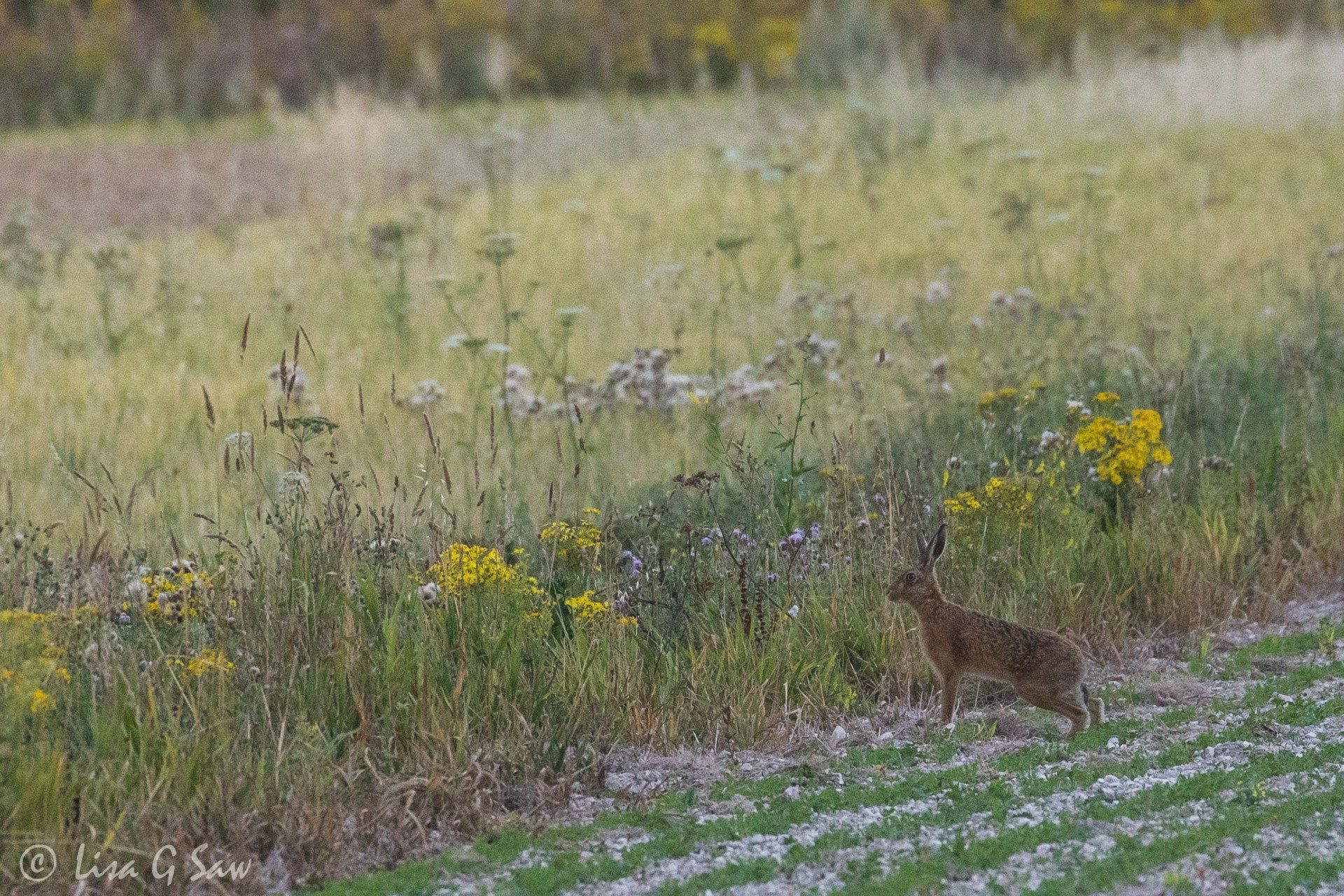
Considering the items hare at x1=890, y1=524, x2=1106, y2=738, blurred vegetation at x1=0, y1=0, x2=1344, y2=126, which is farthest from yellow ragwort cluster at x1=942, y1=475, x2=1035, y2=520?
blurred vegetation at x1=0, y1=0, x2=1344, y2=126

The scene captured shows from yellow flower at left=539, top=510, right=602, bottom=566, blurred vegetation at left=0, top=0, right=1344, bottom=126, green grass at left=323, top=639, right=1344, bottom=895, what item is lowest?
green grass at left=323, top=639, right=1344, bottom=895

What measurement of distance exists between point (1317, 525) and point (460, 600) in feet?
13.2

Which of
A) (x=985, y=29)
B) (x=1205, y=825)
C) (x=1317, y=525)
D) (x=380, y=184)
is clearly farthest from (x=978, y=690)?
(x=985, y=29)

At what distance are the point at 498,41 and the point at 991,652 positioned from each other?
1027 inches

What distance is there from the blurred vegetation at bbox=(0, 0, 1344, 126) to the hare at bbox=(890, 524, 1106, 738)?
2548cm

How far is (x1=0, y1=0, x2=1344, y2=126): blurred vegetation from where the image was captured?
31.4 meters

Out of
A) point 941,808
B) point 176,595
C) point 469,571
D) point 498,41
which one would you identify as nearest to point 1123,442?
point 941,808

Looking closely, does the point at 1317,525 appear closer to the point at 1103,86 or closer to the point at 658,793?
the point at 658,793

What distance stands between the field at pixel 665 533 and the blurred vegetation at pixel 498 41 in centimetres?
1757

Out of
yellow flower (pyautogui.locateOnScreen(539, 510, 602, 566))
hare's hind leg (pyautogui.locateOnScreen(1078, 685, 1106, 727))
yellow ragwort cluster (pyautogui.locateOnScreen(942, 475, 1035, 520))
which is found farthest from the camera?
yellow ragwort cluster (pyautogui.locateOnScreen(942, 475, 1035, 520))

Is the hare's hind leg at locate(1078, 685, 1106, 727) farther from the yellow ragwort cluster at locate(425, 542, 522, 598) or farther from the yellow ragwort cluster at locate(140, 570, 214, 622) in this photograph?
the yellow ragwort cluster at locate(140, 570, 214, 622)

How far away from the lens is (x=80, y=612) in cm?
485

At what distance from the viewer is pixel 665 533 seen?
21.4 feet

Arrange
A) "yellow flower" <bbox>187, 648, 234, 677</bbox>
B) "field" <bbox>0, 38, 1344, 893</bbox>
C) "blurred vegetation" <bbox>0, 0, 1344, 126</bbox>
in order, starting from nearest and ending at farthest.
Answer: "field" <bbox>0, 38, 1344, 893</bbox> → "yellow flower" <bbox>187, 648, 234, 677</bbox> → "blurred vegetation" <bbox>0, 0, 1344, 126</bbox>
